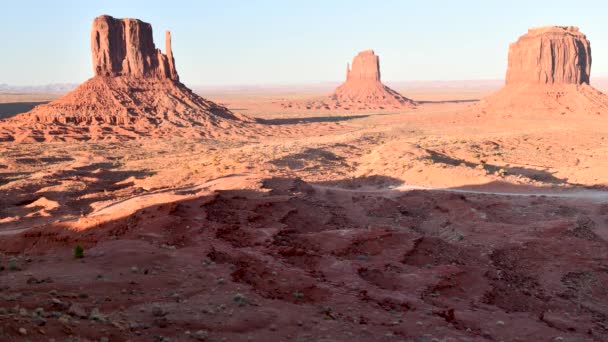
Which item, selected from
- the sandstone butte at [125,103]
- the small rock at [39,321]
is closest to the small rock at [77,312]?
the small rock at [39,321]

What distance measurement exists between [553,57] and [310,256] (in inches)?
3276

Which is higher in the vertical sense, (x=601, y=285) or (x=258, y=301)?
(x=258, y=301)

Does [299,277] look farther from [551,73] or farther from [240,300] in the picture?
[551,73]

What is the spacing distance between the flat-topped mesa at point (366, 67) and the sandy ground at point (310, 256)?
114m

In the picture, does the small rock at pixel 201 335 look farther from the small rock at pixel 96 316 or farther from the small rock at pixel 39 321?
the small rock at pixel 39 321

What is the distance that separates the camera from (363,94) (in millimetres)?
141875

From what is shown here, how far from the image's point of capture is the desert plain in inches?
366

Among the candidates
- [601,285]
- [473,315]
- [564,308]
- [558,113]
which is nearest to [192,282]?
[473,315]

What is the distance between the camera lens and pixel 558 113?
7781 centimetres

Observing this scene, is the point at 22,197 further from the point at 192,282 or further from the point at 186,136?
the point at 186,136

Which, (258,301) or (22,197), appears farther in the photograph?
(22,197)

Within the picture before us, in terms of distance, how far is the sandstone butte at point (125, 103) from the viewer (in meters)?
61.8

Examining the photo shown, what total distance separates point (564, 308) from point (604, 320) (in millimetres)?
935

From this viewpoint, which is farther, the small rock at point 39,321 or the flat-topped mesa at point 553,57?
the flat-topped mesa at point 553,57
